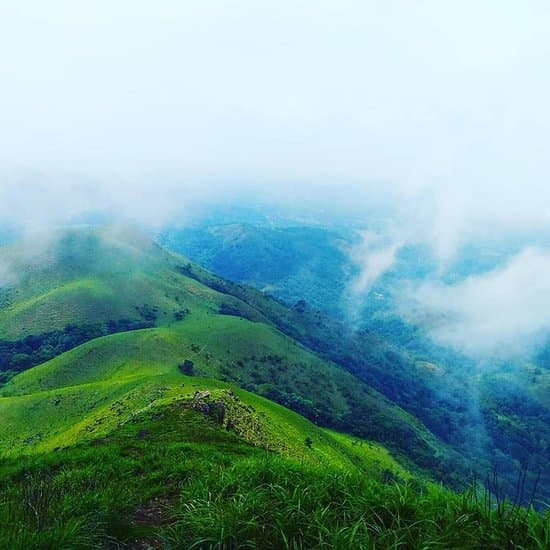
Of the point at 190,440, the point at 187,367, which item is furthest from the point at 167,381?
the point at 190,440

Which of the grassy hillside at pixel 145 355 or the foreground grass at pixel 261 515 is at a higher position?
the foreground grass at pixel 261 515

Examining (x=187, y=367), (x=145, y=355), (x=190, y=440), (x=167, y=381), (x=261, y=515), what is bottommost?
(x=145, y=355)

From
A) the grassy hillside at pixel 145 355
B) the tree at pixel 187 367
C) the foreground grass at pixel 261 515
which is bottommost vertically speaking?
the grassy hillside at pixel 145 355

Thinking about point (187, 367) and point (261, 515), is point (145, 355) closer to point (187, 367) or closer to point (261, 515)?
point (187, 367)

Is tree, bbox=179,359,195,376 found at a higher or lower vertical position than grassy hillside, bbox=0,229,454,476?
higher

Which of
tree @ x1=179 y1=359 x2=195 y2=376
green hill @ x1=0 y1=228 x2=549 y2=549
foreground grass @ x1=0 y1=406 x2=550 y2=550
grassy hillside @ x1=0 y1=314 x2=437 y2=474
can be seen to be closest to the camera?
foreground grass @ x1=0 y1=406 x2=550 y2=550

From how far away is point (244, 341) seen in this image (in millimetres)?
152750

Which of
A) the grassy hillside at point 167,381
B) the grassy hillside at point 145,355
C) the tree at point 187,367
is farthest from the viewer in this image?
the tree at point 187,367

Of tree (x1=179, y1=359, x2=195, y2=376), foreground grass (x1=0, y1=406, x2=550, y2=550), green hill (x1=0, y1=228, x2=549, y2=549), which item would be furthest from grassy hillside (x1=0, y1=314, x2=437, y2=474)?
foreground grass (x1=0, y1=406, x2=550, y2=550)

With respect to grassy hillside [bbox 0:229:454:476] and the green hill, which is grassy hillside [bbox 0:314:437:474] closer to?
grassy hillside [bbox 0:229:454:476]

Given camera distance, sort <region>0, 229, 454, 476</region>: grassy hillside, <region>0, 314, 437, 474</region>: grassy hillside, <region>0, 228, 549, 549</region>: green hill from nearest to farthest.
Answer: <region>0, 228, 549, 549</region>: green hill
<region>0, 314, 437, 474</region>: grassy hillside
<region>0, 229, 454, 476</region>: grassy hillside

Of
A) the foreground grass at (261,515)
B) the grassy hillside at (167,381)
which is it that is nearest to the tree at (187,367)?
the grassy hillside at (167,381)

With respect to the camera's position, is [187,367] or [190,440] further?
[187,367]

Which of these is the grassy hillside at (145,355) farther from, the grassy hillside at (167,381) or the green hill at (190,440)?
the green hill at (190,440)
